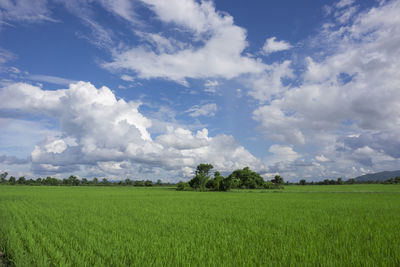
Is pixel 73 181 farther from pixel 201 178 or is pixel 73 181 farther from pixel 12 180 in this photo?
pixel 201 178

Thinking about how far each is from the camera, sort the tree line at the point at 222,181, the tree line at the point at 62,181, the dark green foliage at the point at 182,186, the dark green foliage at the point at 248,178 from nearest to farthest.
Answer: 1. the tree line at the point at 222,181
2. the dark green foliage at the point at 182,186
3. the dark green foliage at the point at 248,178
4. the tree line at the point at 62,181

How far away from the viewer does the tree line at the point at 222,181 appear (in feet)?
238

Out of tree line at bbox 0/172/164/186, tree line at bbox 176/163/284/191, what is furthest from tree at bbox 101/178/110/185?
tree line at bbox 176/163/284/191

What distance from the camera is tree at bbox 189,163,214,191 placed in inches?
3120

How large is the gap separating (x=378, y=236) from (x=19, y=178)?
178 metres

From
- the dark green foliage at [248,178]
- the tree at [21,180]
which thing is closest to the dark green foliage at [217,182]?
the dark green foliage at [248,178]

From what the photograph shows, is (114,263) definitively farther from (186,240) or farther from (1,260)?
(1,260)

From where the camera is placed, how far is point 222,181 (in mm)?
72438

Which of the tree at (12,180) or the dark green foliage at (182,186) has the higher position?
the tree at (12,180)

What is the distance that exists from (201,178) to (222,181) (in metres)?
9.37

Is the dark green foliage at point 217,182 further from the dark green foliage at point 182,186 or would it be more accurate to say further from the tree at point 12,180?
the tree at point 12,180

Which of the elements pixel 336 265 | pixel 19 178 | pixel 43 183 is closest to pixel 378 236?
pixel 336 265

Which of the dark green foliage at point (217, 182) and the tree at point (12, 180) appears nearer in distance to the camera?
the dark green foliage at point (217, 182)

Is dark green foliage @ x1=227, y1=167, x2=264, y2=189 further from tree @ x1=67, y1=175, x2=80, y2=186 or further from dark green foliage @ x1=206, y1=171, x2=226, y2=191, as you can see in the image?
tree @ x1=67, y1=175, x2=80, y2=186
